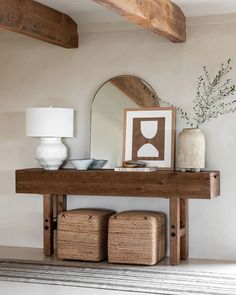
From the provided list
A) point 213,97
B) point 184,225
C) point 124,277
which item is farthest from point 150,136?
point 124,277

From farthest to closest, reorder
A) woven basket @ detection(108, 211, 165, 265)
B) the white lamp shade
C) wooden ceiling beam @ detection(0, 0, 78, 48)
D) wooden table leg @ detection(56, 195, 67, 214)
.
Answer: wooden table leg @ detection(56, 195, 67, 214) → the white lamp shade → woven basket @ detection(108, 211, 165, 265) → wooden ceiling beam @ detection(0, 0, 78, 48)

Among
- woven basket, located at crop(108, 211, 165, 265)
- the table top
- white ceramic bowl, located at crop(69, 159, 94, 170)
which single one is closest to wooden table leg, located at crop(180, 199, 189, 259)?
Result: woven basket, located at crop(108, 211, 165, 265)

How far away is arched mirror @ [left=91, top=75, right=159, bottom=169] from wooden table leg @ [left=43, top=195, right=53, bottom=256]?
65 cm

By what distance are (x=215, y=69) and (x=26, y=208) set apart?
8.27 feet

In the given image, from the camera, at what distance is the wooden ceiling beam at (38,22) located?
201 inches

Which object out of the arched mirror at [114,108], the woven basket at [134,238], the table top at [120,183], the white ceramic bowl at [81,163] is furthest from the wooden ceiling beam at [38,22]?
the woven basket at [134,238]

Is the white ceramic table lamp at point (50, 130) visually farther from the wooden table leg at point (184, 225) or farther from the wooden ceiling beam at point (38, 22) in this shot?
the wooden table leg at point (184, 225)

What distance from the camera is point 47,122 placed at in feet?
19.6

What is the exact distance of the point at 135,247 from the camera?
5637 millimetres

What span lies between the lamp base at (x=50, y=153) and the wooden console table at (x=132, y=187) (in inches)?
4.2

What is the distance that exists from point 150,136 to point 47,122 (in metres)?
1.03

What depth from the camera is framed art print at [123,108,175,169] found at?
5.98m

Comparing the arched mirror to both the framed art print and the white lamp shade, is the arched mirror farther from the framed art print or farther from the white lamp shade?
the white lamp shade

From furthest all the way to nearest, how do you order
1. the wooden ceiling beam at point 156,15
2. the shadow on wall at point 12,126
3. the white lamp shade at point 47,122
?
1. the shadow on wall at point 12,126
2. the white lamp shade at point 47,122
3. the wooden ceiling beam at point 156,15
